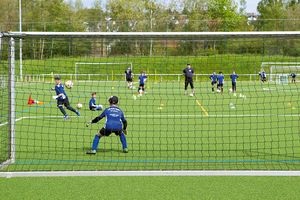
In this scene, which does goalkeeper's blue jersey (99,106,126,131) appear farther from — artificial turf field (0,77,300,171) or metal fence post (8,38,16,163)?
metal fence post (8,38,16,163)

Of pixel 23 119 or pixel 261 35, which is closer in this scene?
pixel 261 35

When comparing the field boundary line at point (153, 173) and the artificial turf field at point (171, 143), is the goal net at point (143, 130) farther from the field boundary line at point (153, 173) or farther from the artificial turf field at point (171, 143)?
the field boundary line at point (153, 173)

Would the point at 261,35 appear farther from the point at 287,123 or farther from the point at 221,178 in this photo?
the point at 287,123

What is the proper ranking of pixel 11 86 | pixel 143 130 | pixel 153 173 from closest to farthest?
1. pixel 153 173
2. pixel 11 86
3. pixel 143 130

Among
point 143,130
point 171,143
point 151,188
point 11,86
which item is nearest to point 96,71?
point 143,130

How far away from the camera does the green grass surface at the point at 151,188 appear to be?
24.3ft

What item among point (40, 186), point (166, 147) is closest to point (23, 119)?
point (166, 147)

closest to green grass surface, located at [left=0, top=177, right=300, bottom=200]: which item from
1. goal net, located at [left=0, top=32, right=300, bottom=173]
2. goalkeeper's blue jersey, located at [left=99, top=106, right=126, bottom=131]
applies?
goal net, located at [left=0, top=32, right=300, bottom=173]

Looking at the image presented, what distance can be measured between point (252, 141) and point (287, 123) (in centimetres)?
391

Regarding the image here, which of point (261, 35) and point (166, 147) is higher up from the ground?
point (261, 35)

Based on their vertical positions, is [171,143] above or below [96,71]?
below

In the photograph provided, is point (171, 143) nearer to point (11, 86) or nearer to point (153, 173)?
point (153, 173)

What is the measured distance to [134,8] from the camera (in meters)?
66.3

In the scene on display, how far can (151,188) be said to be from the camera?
780cm
